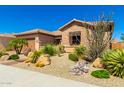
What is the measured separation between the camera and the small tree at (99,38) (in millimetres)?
13359

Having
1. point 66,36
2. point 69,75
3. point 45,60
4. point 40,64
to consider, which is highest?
point 66,36

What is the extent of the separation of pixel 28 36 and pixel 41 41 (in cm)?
235

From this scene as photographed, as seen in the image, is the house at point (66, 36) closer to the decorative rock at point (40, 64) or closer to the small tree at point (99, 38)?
the small tree at point (99, 38)

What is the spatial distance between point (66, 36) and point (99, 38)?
9811 mm

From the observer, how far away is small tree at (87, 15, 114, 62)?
13.4 metres

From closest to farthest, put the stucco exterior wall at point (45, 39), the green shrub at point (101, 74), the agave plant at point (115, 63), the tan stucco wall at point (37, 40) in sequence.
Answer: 1. the green shrub at point (101, 74)
2. the agave plant at point (115, 63)
3. the tan stucco wall at point (37, 40)
4. the stucco exterior wall at point (45, 39)

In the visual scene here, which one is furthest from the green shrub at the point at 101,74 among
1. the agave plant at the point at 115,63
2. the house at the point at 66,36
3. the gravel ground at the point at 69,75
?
the house at the point at 66,36

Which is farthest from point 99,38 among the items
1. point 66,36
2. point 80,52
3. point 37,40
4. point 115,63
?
point 37,40

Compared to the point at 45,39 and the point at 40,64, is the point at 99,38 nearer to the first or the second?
the point at 40,64

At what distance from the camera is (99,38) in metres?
13.4

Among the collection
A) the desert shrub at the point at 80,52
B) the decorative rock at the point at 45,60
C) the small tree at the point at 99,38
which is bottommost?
the decorative rock at the point at 45,60

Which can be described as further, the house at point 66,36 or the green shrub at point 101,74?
the house at point 66,36

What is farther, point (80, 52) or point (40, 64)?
point (80, 52)

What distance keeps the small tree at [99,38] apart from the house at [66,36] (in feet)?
16.7
